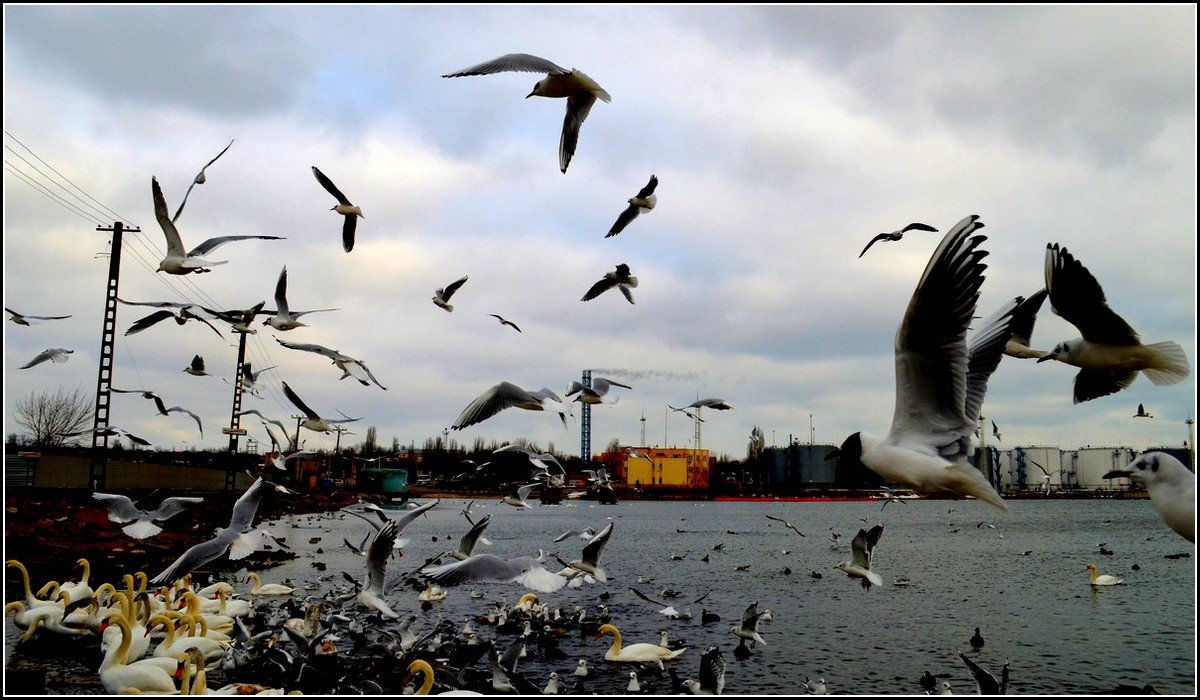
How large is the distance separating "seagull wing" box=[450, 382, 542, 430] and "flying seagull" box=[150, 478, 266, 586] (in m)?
3.10

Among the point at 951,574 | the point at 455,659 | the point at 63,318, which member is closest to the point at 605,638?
the point at 455,659

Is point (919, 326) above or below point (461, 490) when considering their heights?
above

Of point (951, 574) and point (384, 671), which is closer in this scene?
point (384, 671)

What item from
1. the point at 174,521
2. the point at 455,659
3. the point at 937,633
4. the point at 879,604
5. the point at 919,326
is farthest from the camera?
the point at 174,521

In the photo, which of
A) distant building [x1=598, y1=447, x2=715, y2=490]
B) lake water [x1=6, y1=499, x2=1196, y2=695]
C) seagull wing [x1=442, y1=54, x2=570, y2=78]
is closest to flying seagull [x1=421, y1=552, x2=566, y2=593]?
lake water [x1=6, y1=499, x2=1196, y2=695]

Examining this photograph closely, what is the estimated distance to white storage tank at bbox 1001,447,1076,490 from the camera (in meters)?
113

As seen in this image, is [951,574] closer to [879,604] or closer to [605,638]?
[879,604]

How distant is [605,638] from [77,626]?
890cm

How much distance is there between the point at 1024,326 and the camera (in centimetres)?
818

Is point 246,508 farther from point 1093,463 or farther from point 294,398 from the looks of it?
point 1093,463

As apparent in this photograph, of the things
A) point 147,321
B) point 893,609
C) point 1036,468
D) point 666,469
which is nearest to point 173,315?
point 147,321

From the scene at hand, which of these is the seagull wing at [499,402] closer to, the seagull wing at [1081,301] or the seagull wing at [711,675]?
the seagull wing at [711,675]

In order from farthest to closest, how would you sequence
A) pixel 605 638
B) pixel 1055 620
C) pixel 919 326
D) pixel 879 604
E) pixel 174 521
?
pixel 174 521
pixel 879 604
pixel 1055 620
pixel 605 638
pixel 919 326

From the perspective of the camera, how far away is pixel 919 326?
646 cm
